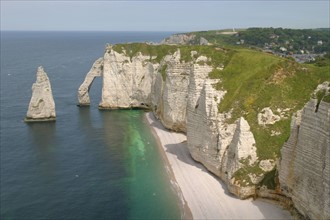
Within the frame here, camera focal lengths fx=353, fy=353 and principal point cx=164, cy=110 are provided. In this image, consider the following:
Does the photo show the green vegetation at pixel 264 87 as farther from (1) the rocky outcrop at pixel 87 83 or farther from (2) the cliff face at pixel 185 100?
(1) the rocky outcrop at pixel 87 83

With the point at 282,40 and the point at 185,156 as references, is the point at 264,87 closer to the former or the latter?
the point at 185,156

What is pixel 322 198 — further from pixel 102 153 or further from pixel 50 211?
pixel 102 153

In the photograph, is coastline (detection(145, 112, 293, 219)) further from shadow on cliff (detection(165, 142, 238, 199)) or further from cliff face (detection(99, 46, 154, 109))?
cliff face (detection(99, 46, 154, 109))

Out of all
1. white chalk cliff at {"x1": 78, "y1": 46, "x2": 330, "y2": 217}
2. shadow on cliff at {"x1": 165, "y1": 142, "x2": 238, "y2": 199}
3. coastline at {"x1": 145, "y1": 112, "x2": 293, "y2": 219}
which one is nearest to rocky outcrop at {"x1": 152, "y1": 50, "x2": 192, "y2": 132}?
white chalk cliff at {"x1": 78, "y1": 46, "x2": 330, "y2": 217}

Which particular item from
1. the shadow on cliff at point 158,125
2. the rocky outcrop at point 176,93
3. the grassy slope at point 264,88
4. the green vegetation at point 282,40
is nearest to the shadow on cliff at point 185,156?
the grassy slope at point 264,88

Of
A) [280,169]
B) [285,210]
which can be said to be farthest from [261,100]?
[285,210]

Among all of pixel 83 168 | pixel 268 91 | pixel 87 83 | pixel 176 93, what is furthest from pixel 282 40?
pixel 83 168
